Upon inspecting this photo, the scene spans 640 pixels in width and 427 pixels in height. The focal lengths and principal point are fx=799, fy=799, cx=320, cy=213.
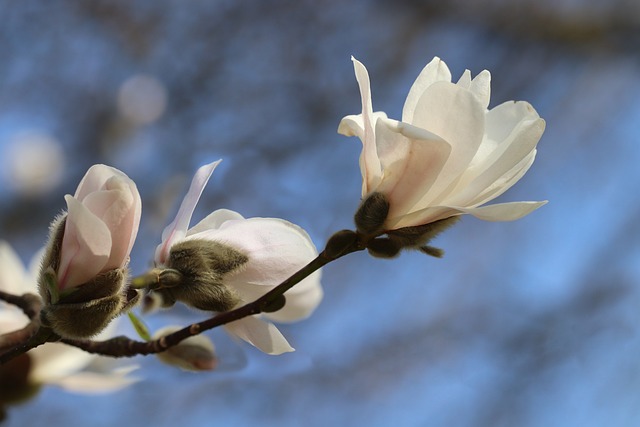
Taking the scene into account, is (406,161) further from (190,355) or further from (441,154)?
(190,355)

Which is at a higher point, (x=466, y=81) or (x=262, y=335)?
(x=466, y=81)

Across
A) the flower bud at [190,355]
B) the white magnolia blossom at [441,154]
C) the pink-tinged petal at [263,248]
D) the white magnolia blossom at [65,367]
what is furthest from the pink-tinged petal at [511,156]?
the white magnolia blossom at [65,367]

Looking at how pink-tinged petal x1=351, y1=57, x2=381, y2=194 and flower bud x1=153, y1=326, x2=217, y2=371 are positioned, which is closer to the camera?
pink-tinged petal x1=351, y1=57, x2=381, y2=194

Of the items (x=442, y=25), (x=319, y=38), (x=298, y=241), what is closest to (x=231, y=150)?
(x=319, y=38)

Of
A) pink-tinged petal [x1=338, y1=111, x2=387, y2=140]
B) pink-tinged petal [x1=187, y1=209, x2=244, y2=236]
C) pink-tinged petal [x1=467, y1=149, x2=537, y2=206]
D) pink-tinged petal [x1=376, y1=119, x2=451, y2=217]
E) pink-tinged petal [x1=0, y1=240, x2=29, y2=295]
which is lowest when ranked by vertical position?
pink-tinged petal [x1=467, y1=149, x2=537, y2=206]

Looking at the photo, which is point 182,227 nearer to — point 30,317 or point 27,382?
point 30,317

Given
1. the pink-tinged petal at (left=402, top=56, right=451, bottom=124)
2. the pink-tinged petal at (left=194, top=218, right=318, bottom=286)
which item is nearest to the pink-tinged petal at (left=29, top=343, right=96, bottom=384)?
the pink-tinged petal at (left=194, top=218, right=318, bottom=286)

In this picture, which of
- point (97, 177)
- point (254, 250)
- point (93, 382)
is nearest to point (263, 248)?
point (254, 250)

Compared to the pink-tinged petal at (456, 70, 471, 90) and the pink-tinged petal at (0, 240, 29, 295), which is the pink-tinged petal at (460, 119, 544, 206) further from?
the pink-tinged petal at (0, 240, 29, 295)
